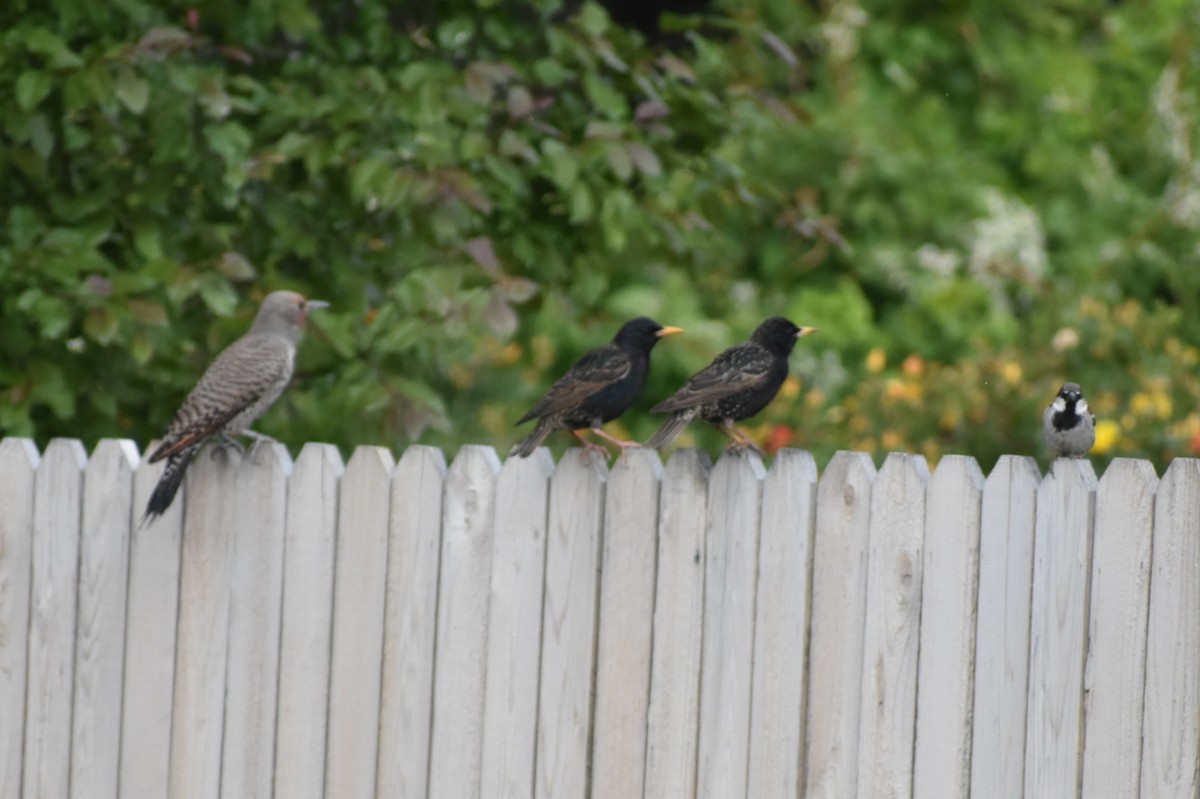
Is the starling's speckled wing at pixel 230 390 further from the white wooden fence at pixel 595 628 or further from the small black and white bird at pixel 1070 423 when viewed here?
the small black and white bird at pixel 1070 423

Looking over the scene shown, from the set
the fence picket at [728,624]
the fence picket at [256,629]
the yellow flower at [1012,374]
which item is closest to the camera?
the fence picket at [728,624]

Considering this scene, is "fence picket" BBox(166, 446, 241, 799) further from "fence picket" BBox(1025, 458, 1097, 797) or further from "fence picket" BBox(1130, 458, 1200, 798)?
"fence picket" BBox(1130, 458, 1200, 798)

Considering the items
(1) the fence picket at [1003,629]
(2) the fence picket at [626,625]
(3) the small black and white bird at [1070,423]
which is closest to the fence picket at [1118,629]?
(1) the fence picket at [1003,629]

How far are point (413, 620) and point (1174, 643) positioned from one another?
1.88 metres

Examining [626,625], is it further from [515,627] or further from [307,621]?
[307,621]

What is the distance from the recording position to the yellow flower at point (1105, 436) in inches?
261

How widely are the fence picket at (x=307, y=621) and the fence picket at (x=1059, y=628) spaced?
73.6 inches

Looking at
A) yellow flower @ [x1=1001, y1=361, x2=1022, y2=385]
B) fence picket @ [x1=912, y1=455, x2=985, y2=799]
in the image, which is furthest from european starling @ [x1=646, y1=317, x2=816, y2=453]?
yellow flower @ [x1=1001, y1=361, x2=1022, y2=385]

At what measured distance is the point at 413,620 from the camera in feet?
13.4

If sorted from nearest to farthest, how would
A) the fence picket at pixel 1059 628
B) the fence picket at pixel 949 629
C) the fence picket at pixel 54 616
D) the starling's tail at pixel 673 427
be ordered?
1. the fence picket at pixel 1059 628
2. the fence picket at pixel 949 629
3. the starling's tail at pixel 673 427
4. the fence picket at pixel 54 616

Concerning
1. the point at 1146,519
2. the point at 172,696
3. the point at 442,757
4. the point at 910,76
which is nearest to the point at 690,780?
the point at 442,757

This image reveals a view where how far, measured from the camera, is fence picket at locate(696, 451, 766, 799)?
3.67 metres

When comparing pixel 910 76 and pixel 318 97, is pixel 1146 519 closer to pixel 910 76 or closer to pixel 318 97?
pixel 318 97

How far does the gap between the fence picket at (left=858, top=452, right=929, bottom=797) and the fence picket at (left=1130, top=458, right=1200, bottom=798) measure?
50 centimetres
